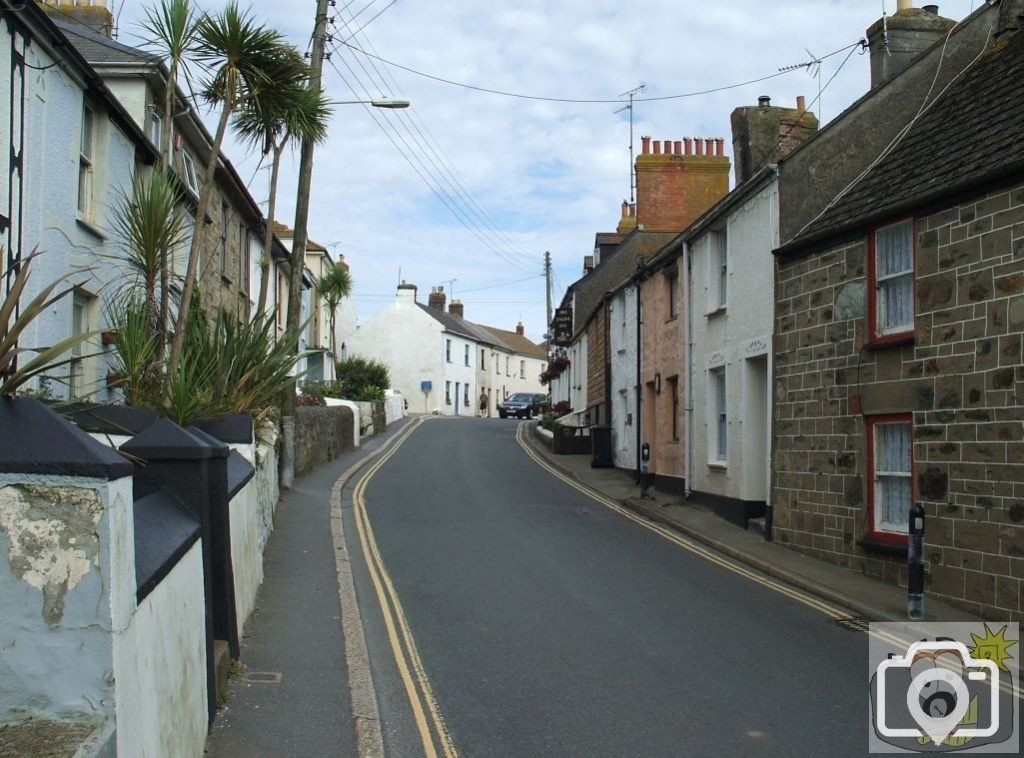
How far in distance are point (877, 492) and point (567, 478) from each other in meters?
12.4

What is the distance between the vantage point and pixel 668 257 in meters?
20.5

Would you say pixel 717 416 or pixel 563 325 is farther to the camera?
pixel 563 325

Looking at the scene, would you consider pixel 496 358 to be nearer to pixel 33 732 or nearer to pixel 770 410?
pixel 770 410

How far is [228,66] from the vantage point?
9.91 m

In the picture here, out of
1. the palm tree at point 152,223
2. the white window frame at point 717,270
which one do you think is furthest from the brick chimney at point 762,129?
the palm tree at point 152,223

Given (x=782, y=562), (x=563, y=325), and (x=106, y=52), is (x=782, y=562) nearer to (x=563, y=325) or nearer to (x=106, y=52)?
(x=106, y=52)

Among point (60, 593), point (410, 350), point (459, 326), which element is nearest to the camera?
point (60, 593)

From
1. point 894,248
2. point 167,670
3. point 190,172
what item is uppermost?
point 190,172

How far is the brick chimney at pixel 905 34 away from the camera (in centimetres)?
1499

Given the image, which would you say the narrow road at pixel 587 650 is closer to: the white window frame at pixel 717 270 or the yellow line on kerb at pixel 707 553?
the yellow line on kerb at pixel 707 553

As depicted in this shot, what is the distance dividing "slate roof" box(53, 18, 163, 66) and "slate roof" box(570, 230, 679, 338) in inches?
692

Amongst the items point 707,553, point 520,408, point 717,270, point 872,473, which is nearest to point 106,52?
point 717,270

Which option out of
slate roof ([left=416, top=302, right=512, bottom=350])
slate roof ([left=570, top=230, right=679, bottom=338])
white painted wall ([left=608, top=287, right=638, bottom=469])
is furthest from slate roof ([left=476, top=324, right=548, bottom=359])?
white painted wall ([left=608, top=287, right=638, bottom=469])

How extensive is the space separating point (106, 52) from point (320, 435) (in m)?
10.1
